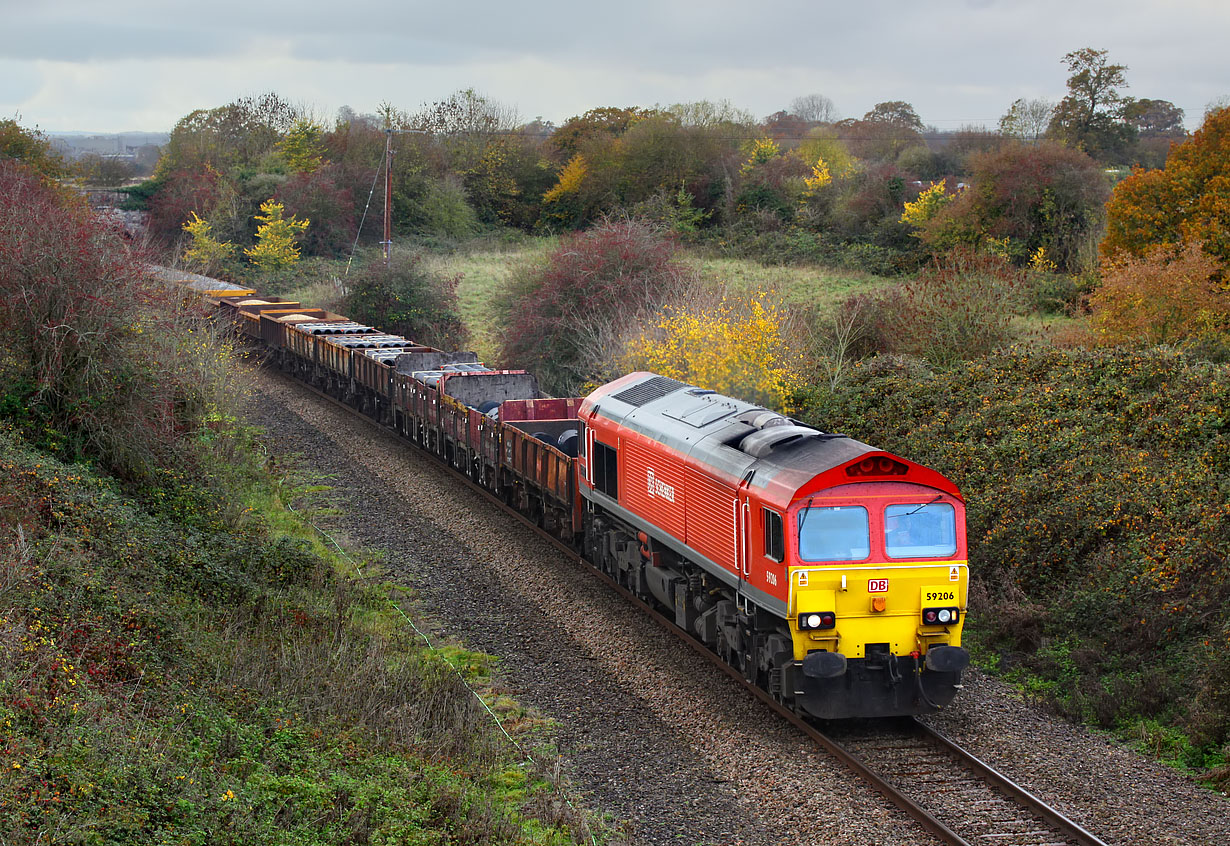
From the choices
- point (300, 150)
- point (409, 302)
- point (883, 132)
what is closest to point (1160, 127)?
point (883, 132)

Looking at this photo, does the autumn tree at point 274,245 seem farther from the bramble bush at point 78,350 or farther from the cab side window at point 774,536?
the cab side window at point 774,536

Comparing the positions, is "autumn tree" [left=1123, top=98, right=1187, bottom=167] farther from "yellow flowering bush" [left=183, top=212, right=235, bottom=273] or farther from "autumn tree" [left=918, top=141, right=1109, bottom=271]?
"yellow flowering bush" [left=183, top=212, right=235, bottom=273]

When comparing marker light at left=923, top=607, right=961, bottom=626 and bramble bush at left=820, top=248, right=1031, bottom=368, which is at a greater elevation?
bramble bush at left=820, top=248, right=1031, bottom=368

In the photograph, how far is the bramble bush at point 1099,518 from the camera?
11.9m

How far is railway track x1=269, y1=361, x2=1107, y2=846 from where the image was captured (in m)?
8.91

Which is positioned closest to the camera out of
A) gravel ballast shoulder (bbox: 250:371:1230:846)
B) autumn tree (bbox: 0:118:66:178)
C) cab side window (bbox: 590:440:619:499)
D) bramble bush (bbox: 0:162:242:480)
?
gravel ballast shoulder (bbox: 250:371:1230:846)

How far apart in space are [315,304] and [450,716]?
40.6m

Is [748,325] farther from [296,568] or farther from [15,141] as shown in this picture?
[15,141]

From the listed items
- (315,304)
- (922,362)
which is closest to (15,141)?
(315,304)

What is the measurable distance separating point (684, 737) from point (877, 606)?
2486 millimetres

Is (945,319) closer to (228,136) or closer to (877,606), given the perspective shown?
(877,606)

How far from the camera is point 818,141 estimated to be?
Result: 225 ft

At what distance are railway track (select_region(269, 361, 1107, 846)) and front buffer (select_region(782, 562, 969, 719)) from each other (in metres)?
0.34

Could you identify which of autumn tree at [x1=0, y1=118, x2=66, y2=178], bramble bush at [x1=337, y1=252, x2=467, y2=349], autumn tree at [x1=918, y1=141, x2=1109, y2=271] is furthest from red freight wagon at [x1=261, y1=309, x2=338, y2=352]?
autumn tree at [x1=918, y1=141, x2=1109, y2=271]
